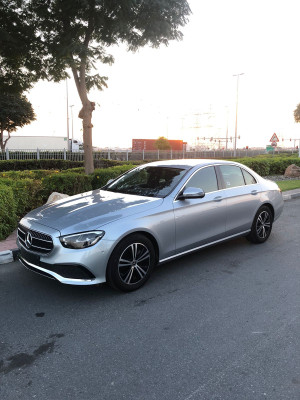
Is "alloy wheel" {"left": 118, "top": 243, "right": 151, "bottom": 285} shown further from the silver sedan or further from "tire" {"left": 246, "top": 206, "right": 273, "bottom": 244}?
"tire" {"left": 246, "top": 206, "right": 273, "bottom": 244}

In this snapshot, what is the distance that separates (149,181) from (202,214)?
920mm

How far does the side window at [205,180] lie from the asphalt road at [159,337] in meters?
1.16

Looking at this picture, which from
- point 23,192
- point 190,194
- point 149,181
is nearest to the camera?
point 190,194

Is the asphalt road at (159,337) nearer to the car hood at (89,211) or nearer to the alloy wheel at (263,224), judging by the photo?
the car hood at (89,211)

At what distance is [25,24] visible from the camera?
9.91 meters

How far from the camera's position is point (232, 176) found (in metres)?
5.47

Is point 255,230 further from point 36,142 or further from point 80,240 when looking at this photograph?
point 36,142

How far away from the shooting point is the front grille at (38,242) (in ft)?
12.0

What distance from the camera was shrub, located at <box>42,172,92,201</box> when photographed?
7711 millimetres

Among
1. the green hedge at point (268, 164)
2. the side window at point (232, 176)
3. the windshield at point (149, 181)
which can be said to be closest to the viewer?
the windshield at point (149, 181)

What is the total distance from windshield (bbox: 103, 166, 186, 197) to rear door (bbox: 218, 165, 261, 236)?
33.8 inches

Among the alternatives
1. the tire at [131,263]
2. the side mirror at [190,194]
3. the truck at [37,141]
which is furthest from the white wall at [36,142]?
the tire at [131,263]

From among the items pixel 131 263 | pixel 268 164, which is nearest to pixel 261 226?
pixel 131 263

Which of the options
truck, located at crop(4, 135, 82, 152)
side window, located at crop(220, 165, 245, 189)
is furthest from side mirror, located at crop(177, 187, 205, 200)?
truck, located at crop(4, 135, 82, 152)
